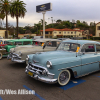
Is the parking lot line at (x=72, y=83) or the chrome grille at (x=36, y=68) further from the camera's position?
the parking lot line at (x=72, y=83)

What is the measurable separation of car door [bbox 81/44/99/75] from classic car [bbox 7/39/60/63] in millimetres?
2949

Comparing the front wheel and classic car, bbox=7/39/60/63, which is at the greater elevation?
classic car, bbox=7/39/60/63

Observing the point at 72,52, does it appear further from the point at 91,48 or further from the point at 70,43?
the point at 91,48

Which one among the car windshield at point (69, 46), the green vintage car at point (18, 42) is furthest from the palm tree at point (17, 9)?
the car windshield at point (69, 46)

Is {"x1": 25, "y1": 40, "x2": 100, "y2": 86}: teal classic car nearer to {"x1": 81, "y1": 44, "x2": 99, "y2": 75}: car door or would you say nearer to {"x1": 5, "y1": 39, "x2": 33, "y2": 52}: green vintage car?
{"x1": 81, "y1": 44, "x2": 99, "y2": 75}: car door

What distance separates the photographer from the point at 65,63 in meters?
4.29

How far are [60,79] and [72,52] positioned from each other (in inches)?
51.9

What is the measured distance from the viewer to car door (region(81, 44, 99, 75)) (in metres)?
4.90

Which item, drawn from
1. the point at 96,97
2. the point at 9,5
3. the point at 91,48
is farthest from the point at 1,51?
the point at 9,5

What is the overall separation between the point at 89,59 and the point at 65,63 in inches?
53.7

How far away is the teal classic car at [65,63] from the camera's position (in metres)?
4.06

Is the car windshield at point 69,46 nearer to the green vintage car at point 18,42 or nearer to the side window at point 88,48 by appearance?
the side window at point 88,48

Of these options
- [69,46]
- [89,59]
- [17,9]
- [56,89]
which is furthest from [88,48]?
[17,9]

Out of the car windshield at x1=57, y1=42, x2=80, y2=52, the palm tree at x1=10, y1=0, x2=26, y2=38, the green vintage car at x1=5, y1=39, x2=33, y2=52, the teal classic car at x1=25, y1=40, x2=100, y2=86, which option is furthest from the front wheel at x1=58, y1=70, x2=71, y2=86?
the palm tree at x1=10, y1=0, x2=26, y2=38
